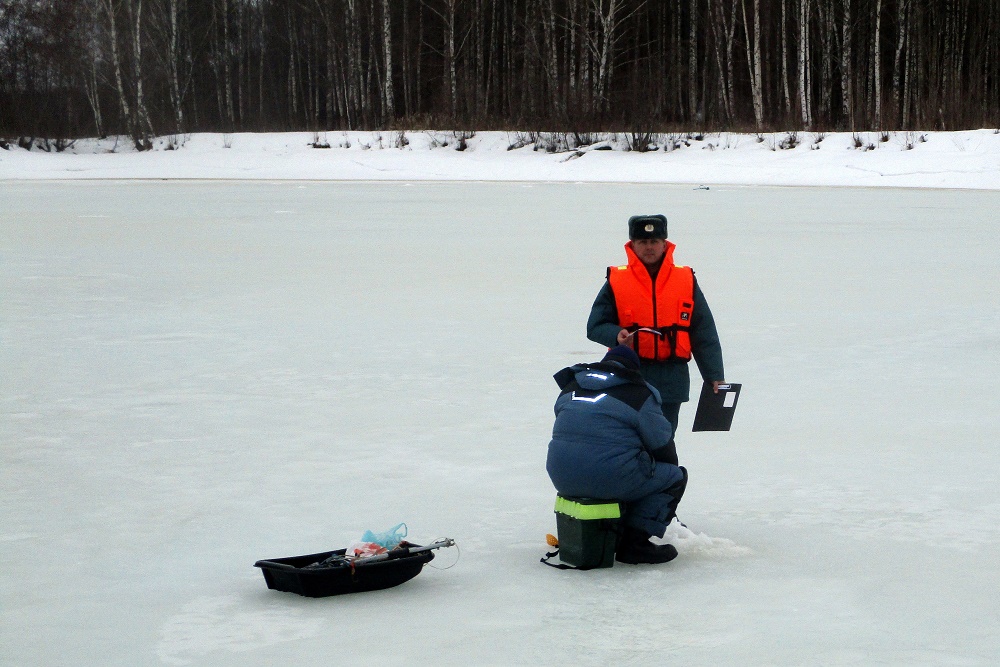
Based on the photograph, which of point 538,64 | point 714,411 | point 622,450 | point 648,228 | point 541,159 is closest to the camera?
point 622,450

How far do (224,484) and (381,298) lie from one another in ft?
17.0

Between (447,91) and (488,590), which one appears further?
(447,91)

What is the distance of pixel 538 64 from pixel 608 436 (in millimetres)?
35120

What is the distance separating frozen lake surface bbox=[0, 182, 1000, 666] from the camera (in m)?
3.24

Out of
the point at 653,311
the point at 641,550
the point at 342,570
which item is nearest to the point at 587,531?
the point at 641,550

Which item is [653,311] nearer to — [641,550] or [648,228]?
[648,228]

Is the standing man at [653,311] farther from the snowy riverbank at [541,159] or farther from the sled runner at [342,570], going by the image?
the snowy riverbank at [541,159]

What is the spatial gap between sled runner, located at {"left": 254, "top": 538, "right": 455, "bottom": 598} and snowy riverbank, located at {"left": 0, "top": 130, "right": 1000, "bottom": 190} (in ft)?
71.0

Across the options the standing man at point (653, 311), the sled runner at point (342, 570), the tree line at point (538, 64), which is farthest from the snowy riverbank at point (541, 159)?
the sled runner at point (342, 570)

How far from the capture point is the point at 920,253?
488 inches

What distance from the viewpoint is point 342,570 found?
3477mm

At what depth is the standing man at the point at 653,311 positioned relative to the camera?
4062mm

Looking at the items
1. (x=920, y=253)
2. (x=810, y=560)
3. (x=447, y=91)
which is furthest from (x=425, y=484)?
(x=447, y=91)

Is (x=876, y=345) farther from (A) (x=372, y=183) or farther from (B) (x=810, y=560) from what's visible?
(A) (x=372, y=183)
